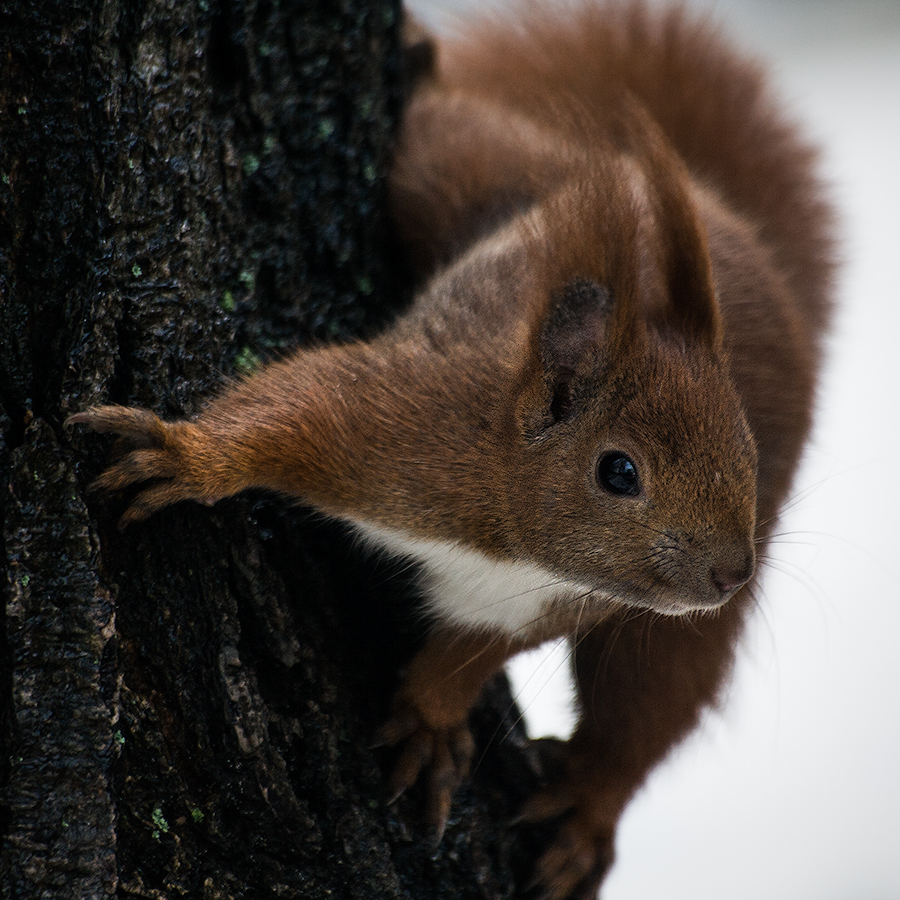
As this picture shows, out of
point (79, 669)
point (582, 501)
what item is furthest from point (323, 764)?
point (582, 501)

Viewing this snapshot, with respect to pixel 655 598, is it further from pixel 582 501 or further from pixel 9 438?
pixel 9 438

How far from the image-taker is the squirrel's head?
60.2 inches

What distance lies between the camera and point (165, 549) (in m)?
1.46

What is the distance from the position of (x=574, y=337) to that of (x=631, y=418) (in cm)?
14

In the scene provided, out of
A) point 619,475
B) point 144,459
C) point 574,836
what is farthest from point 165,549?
point 574,836

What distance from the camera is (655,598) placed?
5.12ft

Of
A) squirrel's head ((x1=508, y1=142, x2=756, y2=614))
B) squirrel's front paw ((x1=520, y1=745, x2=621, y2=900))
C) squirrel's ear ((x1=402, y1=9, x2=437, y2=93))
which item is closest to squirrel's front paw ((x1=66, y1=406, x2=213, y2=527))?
squirrel's head ((x1=508, y1=142, x2=756, y2=614))

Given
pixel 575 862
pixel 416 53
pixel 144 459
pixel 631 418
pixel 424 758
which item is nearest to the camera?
pixel 144 459

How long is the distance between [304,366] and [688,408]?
0.58m

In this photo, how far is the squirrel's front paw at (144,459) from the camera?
54.4 inches

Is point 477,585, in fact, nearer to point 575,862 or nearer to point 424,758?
point 424,758

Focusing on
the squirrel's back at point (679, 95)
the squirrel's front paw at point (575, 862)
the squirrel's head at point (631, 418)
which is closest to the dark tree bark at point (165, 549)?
the squirrel's front paw at point (575, 862)

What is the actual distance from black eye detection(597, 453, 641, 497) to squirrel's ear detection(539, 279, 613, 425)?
9 cm

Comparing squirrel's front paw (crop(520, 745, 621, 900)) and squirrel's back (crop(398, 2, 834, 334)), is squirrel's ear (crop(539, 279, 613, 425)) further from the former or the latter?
squirrel's front paw (crop(520, 745, 621, 900))
